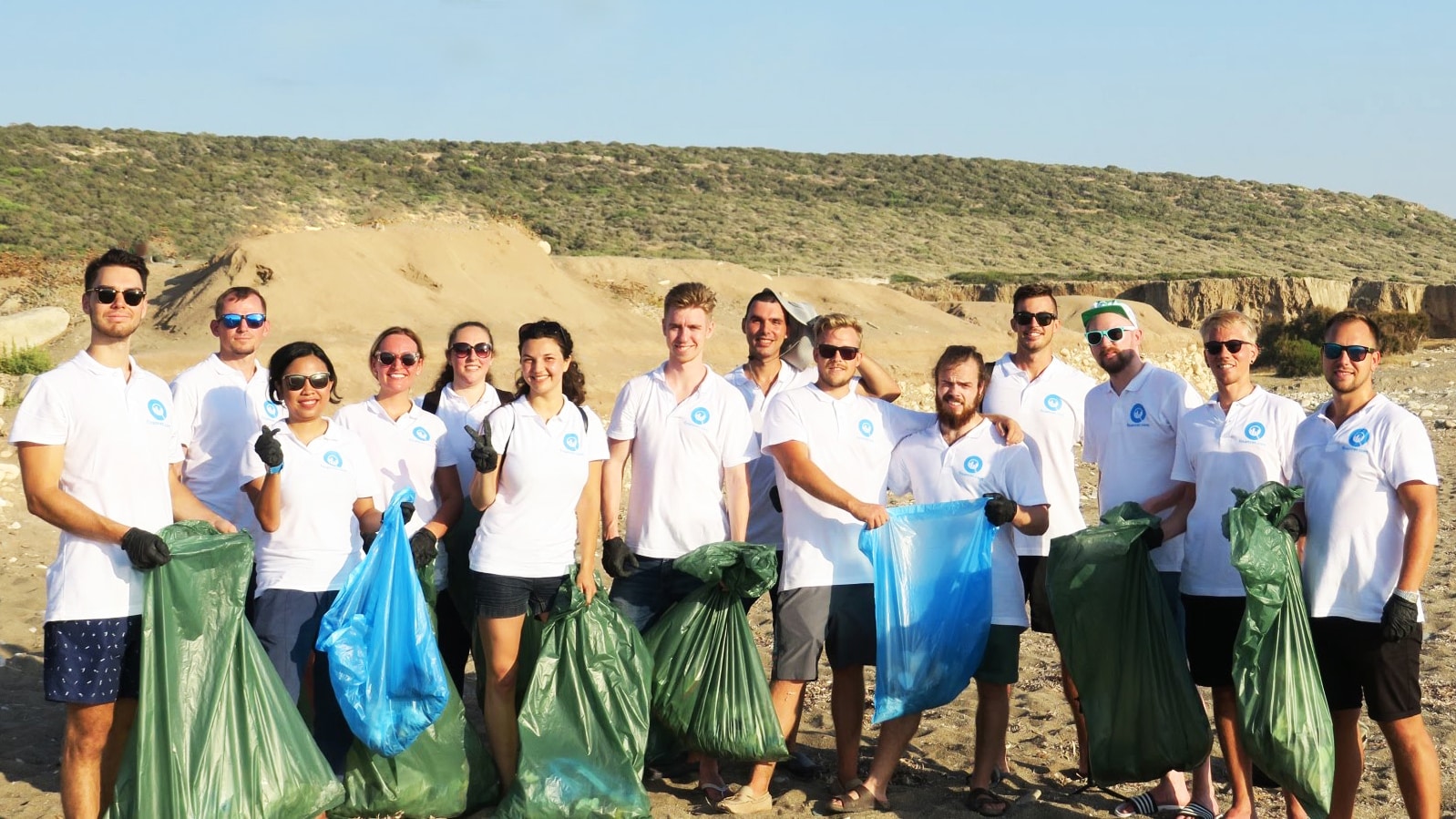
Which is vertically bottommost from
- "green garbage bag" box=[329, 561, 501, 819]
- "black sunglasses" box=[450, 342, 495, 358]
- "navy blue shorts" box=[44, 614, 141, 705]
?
"green garbage bag" box=[329, 561, 501, 819]

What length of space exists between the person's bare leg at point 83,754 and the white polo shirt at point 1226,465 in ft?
11.1

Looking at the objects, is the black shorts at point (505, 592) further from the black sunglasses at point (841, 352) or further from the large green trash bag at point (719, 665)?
the black sunglasses at point (841, 352)

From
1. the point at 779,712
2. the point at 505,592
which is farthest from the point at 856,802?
the point at 505,592

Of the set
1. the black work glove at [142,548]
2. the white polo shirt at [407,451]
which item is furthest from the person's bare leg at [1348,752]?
the black work glove at [142,548]

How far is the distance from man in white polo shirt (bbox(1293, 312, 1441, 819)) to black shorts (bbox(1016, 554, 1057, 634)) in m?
1.03

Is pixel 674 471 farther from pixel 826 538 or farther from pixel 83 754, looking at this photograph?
pixel 83 754

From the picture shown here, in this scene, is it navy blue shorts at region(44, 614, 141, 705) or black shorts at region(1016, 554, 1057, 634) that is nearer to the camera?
navy blue shorts at region(44, 614, 141, 705)

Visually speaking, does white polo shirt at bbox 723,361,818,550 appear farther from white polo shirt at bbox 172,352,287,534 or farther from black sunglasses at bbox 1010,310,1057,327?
white polo shirt at bbox 172,352,287,534

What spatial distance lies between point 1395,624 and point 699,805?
2.41 m

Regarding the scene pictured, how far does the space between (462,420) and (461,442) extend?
0.43 feet

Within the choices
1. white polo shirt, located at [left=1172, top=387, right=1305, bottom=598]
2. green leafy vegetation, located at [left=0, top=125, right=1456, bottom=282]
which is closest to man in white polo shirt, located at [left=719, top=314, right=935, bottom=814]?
white polo shirt, located at [left=1172, top=387, right=1305, bottom=598]

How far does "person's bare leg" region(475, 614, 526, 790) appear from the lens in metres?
4.43

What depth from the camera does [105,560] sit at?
152 inches

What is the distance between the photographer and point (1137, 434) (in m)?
4.69
